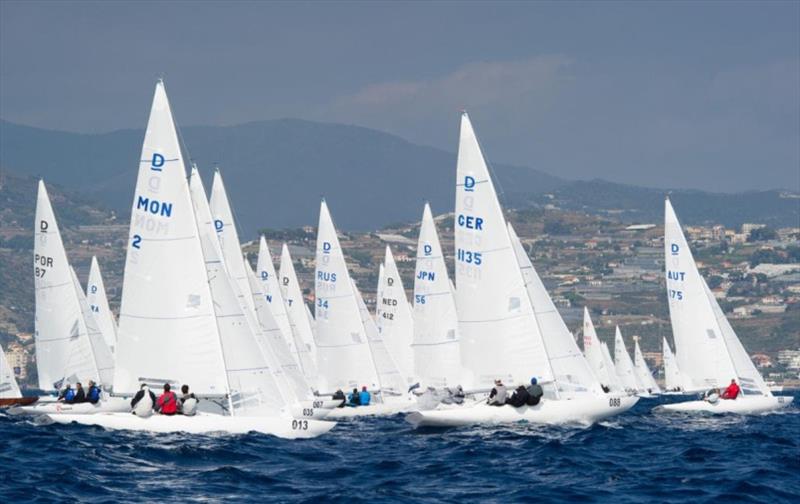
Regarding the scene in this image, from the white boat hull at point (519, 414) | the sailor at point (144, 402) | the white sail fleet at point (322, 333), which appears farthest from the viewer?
the white boat hull at point (519, 414)

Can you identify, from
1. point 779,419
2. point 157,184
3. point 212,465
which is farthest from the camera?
point 779,419

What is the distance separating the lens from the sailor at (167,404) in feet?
119

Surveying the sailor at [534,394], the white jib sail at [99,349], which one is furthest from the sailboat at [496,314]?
the white jib sail at [99,349]

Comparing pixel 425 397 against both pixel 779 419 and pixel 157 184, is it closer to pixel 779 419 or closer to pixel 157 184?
pixel 157 184

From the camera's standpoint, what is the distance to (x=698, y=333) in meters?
56.6

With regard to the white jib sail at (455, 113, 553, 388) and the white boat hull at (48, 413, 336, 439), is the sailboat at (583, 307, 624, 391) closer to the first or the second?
the white jib sail at (455, 113, 553, 388)

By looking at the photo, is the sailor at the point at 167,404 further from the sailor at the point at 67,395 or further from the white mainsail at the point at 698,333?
the white mainsail at the point at 698,333

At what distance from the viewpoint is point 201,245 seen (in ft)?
124

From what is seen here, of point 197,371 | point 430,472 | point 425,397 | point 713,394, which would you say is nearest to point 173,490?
point 430,472

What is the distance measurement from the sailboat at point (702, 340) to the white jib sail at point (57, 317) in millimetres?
22235

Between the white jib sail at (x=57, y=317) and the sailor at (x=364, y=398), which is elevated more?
the white jib sail at (x=57, y=317)

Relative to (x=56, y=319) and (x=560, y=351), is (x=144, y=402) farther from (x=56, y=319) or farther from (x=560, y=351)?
(x=56, y=319)

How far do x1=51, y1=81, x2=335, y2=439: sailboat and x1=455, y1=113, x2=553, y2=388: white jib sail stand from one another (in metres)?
7.92

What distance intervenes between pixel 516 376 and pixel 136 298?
1235 centimetres
